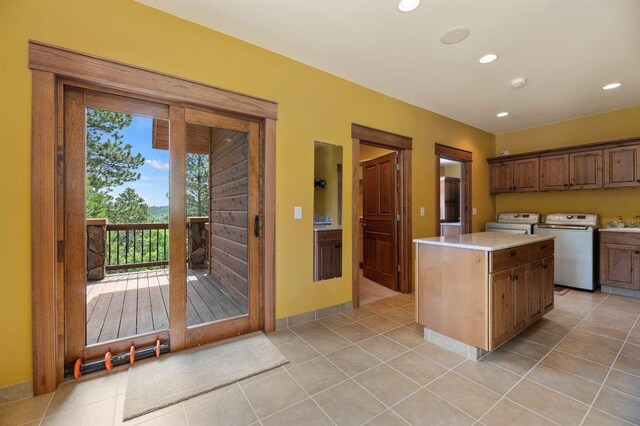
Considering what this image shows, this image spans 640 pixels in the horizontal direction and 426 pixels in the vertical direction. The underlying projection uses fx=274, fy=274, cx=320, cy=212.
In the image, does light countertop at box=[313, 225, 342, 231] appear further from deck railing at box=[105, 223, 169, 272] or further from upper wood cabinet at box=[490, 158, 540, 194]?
upper wood cabinet at box=[490, 158, 540, 194]

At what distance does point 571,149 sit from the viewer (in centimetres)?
437

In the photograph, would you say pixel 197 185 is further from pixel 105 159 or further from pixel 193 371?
pixel 193 371

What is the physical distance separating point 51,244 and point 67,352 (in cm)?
80

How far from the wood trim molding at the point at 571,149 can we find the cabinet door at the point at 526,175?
9cm

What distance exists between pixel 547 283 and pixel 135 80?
14.0ft

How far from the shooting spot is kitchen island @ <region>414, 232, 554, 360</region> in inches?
85.4

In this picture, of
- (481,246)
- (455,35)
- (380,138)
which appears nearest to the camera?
(481,246)

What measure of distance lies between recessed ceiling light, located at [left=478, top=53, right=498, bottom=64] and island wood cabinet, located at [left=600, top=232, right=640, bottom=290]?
3.22 m

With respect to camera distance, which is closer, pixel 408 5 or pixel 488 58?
pixel 408 5

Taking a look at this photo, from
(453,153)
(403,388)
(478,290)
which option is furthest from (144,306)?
(453,153)

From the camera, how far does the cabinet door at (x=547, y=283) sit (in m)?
2.82

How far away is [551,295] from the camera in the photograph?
9.80 ft

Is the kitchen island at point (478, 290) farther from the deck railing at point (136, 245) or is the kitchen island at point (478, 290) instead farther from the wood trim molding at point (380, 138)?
the deck railing at point (136, 245)

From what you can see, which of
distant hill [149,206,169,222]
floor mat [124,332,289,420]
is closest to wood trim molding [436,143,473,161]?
floor mat [124,332,289,420]
